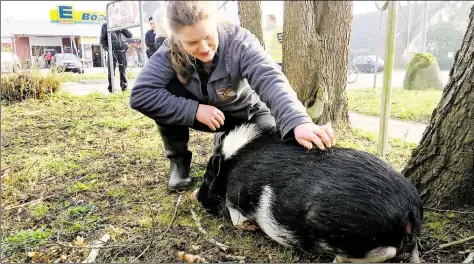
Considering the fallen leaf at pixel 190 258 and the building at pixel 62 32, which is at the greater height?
the building at pixel 62 32

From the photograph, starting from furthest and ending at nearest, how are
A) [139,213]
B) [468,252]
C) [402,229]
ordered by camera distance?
1. [139,213]
2. [468,252]
3. [402,229]

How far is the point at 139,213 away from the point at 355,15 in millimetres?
2201

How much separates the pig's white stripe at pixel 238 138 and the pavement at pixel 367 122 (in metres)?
1.29

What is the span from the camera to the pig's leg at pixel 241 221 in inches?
68.1

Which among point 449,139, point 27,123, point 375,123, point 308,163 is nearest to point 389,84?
point 449,139

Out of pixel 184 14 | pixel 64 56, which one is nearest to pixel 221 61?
pixel 184 14

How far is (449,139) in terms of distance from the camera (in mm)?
1724

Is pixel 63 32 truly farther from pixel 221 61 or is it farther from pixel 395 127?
pixel 395 127

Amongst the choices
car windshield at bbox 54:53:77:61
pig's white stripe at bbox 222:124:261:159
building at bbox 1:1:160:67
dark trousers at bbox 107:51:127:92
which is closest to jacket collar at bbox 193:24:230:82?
pig's white stripe at bbox 222:124:261:159

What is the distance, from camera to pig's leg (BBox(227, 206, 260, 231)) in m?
1.73

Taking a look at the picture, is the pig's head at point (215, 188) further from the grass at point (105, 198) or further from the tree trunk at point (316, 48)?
the tree trunk at point (316, 48)

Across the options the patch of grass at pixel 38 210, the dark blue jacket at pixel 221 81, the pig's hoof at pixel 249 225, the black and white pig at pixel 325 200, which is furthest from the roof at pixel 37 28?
the pig's hoof at pixel 249 225

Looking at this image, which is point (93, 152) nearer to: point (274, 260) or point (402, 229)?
point (274, 260)

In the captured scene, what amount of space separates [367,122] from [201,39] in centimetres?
291
